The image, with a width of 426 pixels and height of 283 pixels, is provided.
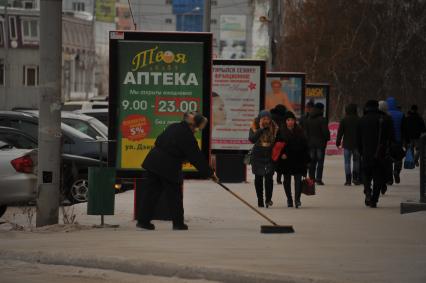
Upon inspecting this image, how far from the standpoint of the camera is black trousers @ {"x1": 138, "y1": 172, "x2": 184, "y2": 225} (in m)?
16.1

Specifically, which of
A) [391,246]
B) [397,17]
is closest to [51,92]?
[391,246]

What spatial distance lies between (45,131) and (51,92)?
475 millimetres

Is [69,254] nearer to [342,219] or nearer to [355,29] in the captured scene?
[342,219]

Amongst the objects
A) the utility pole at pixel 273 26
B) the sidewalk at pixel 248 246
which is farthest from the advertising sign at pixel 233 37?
the sidewalk at pixel 248 246

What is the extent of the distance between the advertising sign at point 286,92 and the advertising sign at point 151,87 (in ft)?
51.5

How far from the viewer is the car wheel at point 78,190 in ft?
73.4

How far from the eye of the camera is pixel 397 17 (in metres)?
61.4

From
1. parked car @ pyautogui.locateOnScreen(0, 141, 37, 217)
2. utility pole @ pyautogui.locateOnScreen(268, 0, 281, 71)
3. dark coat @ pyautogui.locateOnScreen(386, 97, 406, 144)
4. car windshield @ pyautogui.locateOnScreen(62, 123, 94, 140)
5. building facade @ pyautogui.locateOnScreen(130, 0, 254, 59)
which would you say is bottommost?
parked car @ pyautogui.locateOnScreen(0, 141, 37, 217)

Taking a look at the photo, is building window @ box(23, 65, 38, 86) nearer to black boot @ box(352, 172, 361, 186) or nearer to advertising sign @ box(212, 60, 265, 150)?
advertising sign @ box(212, 60, 265, 150)

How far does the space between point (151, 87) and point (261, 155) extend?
12.3ft

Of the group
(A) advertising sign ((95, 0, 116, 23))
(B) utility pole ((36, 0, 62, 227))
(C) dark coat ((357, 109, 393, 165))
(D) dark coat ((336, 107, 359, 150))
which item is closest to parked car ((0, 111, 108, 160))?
(D) dark coat ((336, 107, 359, 150))

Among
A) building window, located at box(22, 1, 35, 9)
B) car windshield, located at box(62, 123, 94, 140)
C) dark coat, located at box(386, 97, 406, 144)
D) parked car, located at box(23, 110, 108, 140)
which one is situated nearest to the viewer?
car windshield, located at box(62, 123, 94, 140)

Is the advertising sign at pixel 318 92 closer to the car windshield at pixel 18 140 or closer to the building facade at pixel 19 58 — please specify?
the car windshield at pixel 18 140

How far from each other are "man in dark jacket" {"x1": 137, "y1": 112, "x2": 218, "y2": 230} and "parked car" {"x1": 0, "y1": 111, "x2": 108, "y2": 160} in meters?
7.92
